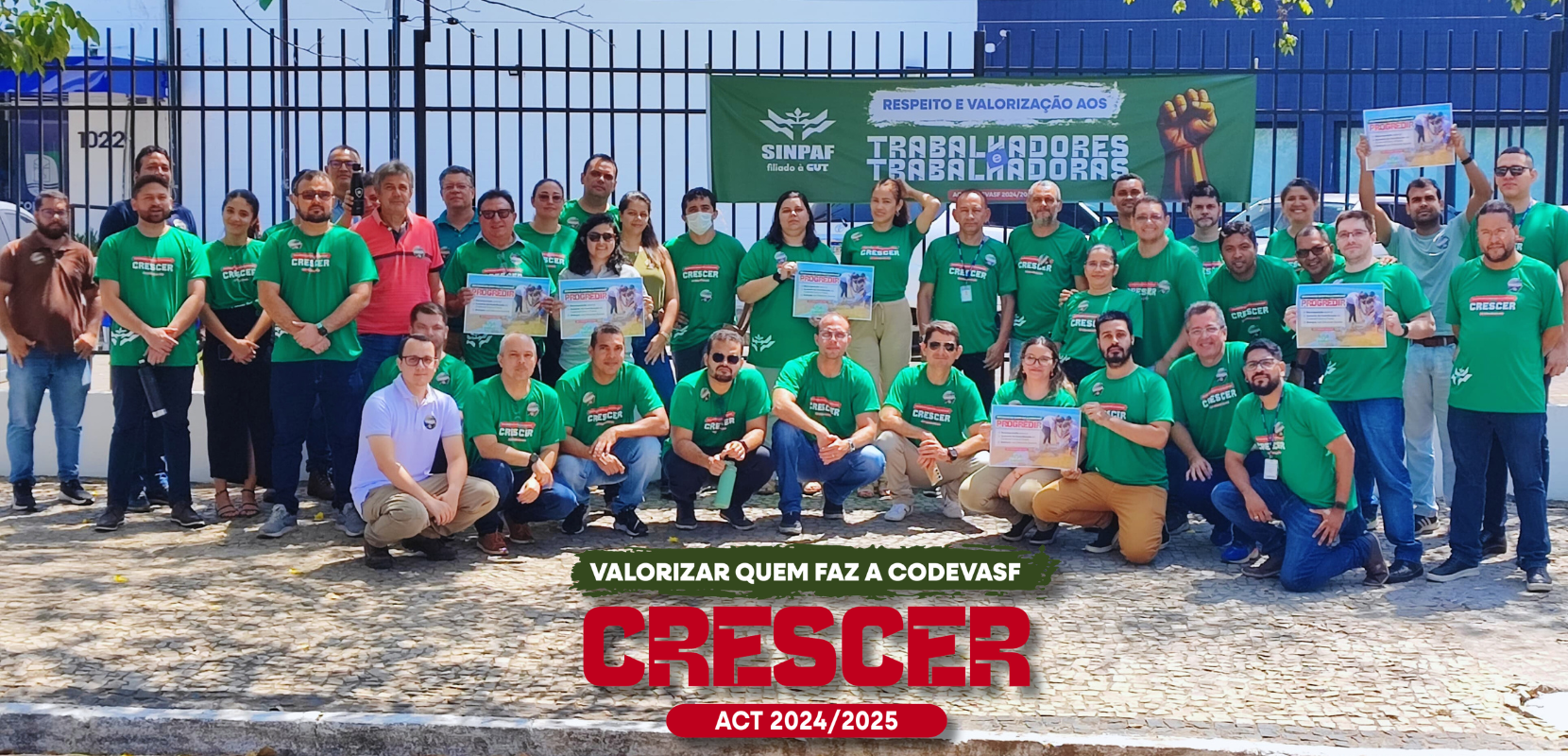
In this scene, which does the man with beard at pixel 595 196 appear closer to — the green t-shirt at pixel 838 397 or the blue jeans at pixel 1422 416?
the green t-shirt at pixel 838 397

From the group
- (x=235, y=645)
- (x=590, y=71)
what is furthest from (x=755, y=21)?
(x=235, y=645)

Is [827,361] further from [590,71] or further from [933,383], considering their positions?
[590,71]

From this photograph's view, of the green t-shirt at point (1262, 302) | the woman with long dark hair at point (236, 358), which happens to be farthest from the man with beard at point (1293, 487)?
the woman with long dark hair at point (236, 358)

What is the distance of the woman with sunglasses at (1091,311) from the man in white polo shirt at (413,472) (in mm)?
3241

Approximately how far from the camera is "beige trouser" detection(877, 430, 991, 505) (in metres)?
8.59

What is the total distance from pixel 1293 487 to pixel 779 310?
3325 millimetres

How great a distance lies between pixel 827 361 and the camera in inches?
340

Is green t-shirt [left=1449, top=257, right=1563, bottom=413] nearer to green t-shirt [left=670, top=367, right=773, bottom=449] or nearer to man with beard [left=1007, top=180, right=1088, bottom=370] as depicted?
man with beard [left=1007, top=180, right=1088, bottom=370]

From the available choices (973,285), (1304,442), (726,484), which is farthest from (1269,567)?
(726,484)

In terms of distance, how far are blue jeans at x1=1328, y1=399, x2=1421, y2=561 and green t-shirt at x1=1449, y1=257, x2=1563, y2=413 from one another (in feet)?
1.18

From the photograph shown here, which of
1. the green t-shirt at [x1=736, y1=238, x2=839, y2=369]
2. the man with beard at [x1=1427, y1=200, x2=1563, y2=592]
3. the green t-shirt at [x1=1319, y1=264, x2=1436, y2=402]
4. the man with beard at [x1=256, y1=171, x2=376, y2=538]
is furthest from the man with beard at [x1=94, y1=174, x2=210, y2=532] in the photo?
the man with beard at [x1=1427, y1=200, x2=1563, y2=592]

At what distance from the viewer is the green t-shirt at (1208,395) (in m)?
7.80

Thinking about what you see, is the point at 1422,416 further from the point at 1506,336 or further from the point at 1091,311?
the point at 1091,311

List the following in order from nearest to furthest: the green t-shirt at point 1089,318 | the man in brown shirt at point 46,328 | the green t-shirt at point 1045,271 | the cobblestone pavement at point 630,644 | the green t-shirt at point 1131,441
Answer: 1. the cobblestone pavement at point 630,644
2. the green t-shirt at point 1131,441
3. the green t-shirt at point 1089,318
4. the man in brown shirt at point 46,328
5. the green t-shirt at point 1045,271
